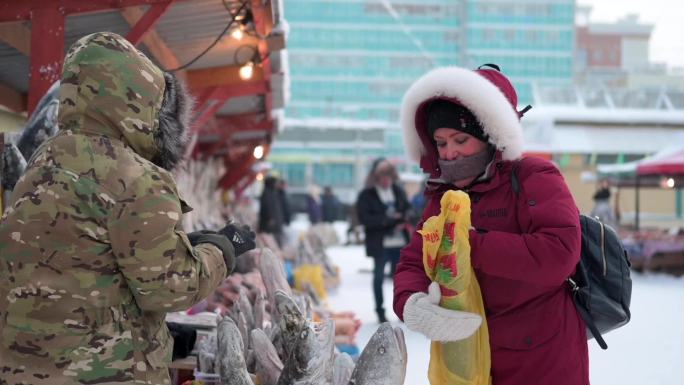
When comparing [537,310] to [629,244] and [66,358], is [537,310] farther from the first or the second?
[629,244]

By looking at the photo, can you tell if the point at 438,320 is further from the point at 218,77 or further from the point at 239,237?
the point at 218,77

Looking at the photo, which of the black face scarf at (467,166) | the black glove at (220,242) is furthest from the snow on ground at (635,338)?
the black glove at (220,242)

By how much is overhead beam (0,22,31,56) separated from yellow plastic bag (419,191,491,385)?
3.93 meters

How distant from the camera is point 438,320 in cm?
218

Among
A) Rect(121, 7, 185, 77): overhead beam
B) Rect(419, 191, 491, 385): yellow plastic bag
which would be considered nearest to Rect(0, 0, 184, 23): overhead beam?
Rect(121, 7, 185, 77): overhead beam

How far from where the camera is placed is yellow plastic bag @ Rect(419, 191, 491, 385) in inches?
85.2

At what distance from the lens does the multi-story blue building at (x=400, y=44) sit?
75.7m

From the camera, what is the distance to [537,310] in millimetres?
2299

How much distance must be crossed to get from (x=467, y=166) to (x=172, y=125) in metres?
0.90

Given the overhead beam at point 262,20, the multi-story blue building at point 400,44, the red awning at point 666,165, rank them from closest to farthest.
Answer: the overhead beam at point 262,20
the red awning at point 666,165
the multi-story blue building at point 400,44

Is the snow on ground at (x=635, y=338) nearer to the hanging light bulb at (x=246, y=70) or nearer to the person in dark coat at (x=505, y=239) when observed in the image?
the hanging light bulb at (x=246, y=70)

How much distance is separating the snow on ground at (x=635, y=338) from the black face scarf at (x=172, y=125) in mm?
3492

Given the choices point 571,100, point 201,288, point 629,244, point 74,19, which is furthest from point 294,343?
point 571,100

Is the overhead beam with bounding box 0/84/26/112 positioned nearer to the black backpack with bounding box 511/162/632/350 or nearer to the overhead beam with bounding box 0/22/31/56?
the overhead beam with bounding box 0/22/31/56
